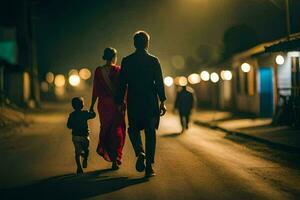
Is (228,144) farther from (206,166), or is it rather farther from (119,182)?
(119,182)

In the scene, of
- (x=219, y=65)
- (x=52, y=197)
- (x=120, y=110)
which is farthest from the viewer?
(x=219, y=65)

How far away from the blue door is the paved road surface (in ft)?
45.3

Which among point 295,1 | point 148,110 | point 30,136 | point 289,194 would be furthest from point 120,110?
point 295,1

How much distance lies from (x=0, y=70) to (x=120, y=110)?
1165 inches

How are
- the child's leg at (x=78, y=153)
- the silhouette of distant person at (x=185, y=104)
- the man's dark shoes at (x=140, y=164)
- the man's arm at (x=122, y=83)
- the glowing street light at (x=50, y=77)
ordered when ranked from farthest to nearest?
1. the glowing street light at (x=50, y=77)
2. the silhouette of distant person at (x=185, y=104)
3. the child's leg at (x=78, y=153)
4. the man's arm at (x=122, y=83)
5. the man's dark shoes at (x=140, y=164)

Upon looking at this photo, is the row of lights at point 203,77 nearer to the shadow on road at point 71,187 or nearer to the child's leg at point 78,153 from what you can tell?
the child's leg at point 78,153

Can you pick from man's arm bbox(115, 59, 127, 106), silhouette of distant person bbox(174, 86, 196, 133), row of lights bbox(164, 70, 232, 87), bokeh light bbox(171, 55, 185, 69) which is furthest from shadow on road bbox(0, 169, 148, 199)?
bokeh light bbox(171, 55, 185, 69)

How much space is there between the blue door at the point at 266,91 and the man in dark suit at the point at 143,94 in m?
20.4

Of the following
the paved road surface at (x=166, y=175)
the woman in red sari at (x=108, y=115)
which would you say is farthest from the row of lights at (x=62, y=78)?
the woman in red sari at (x=108, y=115)

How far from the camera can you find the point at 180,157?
43.0 ft

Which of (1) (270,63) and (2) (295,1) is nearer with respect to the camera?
(1) (270,63)

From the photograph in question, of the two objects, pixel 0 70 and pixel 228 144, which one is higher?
pixel 0 70

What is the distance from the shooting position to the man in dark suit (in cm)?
986

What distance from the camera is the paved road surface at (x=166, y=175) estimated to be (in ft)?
27.5
